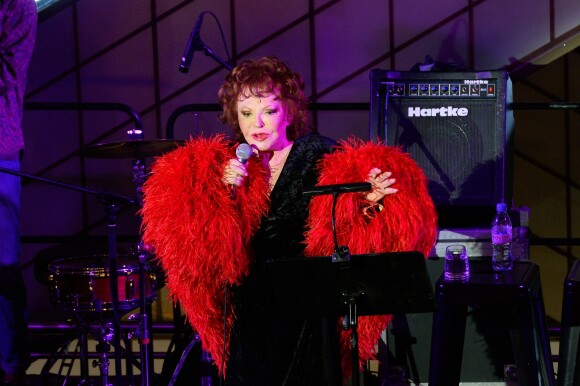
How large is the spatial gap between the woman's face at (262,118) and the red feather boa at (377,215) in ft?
0.61

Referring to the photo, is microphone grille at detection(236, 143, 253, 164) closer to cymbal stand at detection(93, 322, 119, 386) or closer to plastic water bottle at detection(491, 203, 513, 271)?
plastic water bottle at detection(491, 203, 513, 271)

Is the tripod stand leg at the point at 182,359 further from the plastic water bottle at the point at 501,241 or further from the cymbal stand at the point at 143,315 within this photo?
the plastic water bottle at the point at 501,241

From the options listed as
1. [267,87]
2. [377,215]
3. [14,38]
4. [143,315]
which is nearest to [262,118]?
[267,87]

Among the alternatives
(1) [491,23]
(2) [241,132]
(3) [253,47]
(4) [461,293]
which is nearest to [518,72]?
(1) [491,23]

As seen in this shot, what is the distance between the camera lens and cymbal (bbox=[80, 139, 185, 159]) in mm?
3395

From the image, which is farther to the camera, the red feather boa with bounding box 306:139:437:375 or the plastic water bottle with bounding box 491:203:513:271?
the plastic water bottle with bounding box 491:203:513:271

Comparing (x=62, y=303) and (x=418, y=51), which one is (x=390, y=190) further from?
(x=418, y=51)

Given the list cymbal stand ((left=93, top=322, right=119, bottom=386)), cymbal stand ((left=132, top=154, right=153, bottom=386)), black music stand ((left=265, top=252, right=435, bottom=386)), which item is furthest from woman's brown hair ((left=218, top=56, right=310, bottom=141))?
cymbal stand ((left=93, top=322, right=119, bottom=386))

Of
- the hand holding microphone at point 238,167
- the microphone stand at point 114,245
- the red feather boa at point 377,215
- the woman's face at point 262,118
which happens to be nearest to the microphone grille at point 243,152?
the hand holding microphone at point 238,167

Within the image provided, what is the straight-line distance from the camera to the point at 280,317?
7.76ft

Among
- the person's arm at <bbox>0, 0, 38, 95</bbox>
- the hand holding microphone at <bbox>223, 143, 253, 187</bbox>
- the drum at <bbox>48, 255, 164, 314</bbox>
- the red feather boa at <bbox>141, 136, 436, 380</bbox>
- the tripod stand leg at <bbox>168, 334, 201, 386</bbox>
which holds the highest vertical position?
the person's arm at <bbox>0, 0, 38, 95</bbox>

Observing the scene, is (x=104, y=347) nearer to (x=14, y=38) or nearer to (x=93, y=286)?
(x=93, y=286)

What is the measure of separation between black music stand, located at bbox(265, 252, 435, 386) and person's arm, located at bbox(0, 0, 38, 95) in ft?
7.66

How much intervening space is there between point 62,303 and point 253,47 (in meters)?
2.10
